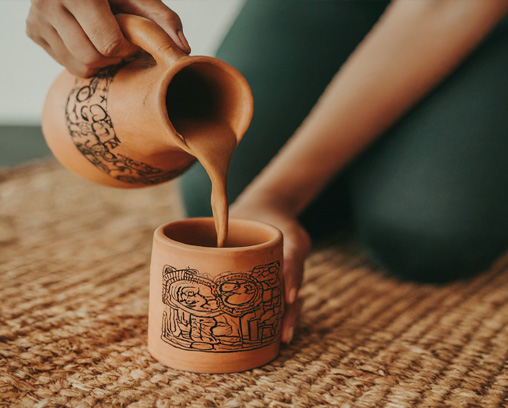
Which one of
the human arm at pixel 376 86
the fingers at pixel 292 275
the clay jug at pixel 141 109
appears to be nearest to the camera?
the clay jug at pixel 141 109

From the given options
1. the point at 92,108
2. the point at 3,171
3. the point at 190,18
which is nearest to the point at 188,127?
the point at 92,108

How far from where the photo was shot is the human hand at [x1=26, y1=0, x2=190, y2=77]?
57 cm

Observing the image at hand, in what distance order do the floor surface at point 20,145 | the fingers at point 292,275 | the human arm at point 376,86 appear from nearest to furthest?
the fingers at point 292,275 → the human arm at point 376,86 → the floor surface at point 20,145

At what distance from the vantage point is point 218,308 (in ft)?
1.84

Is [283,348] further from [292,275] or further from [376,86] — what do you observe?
[376,86]

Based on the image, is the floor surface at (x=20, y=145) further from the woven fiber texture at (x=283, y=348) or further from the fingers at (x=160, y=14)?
the fingers at (x=160, y=14)

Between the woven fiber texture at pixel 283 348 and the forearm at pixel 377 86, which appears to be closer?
the woven fiber texture at pixel 283 348

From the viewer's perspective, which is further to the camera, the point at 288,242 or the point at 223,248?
the point at 288,242

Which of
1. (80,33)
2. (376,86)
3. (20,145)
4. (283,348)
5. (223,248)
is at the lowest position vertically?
(20,145)

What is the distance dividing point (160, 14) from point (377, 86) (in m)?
0.45

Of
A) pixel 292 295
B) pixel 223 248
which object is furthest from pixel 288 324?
pixel 223 248

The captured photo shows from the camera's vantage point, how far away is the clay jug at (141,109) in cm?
55

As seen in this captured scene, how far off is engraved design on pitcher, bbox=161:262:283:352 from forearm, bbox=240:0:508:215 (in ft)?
1.03

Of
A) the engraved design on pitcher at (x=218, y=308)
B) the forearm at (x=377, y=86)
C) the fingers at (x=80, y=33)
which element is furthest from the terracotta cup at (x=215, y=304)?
the forearm at (x=377, y=86)
